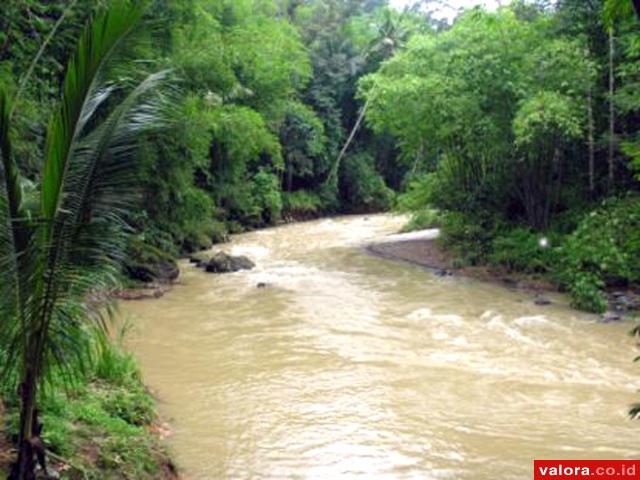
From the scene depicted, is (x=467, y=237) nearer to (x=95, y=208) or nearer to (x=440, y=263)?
(x=440, y=263)

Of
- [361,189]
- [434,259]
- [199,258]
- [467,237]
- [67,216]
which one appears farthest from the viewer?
[361,189]

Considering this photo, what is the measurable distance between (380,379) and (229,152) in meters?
16.5

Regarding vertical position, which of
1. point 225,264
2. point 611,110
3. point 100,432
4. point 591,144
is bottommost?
point 100,432

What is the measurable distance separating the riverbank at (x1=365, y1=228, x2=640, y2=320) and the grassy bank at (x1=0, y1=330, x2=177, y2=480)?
8.96 metres

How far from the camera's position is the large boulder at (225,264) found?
17270 mm

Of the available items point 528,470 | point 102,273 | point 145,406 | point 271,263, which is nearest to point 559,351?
point 528,470

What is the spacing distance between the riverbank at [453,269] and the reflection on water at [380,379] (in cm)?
62

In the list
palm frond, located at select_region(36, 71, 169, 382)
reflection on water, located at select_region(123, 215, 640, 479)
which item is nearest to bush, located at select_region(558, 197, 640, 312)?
reflection on water, located at select_region(123, 215, 640, 479)

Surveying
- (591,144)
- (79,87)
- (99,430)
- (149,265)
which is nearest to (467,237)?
(591,144)

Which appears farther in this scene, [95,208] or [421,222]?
[421,222]

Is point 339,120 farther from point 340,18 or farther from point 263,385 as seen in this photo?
point 263,385

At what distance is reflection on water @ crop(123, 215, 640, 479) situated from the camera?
6195 millimetres

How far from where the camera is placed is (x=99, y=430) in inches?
216

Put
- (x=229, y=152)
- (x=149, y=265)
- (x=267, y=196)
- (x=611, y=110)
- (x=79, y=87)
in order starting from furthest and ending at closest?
(x=267, y=196) < (x=229, y=152) < (x=149, y=265) < (x=611, y=110) < (x=79, y=87)
